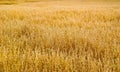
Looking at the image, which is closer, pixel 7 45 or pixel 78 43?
pixel 7 45

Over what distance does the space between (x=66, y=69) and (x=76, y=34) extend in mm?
2004

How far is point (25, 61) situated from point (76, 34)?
190cm

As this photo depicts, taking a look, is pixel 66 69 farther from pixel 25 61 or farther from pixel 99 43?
pixel 99 43

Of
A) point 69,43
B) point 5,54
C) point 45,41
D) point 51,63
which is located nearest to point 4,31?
point 45,41

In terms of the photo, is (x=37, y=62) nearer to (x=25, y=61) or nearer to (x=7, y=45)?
(x=25, y=61)

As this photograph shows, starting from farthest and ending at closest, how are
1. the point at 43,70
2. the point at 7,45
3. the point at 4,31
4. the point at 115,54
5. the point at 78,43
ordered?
the point at 4,31 → the point at 78,43 → the point at 7,45 → the point at 115,54 → the point at 43,70

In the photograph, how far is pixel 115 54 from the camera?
11.6 ft

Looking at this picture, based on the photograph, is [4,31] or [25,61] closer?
[25,61]

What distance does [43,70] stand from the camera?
2809 mm

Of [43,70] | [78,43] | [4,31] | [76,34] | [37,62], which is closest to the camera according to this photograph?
[43,70]

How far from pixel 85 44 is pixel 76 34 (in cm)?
69

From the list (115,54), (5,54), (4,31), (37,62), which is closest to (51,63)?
(37,62)

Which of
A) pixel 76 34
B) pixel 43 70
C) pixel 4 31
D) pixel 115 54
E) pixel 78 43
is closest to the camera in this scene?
pixel 43 70

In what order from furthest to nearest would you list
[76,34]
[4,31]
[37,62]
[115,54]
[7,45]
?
[4,31] → [76,34] → [7,45] → [115,54] → [37,62]
